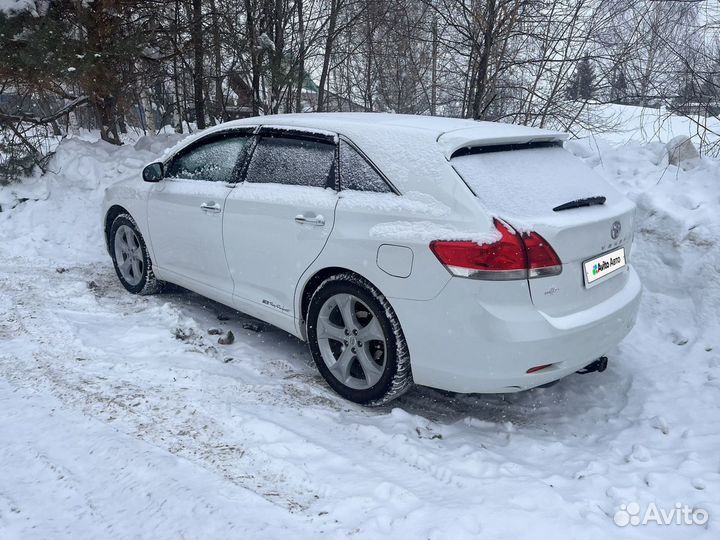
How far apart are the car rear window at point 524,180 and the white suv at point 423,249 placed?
0.04 feet

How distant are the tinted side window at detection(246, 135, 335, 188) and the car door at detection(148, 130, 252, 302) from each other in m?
0.22

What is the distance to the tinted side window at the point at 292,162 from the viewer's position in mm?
3494

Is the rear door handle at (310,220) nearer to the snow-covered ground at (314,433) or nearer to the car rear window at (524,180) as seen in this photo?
the car rear window at (524,180)

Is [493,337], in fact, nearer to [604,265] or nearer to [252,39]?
[604,265]

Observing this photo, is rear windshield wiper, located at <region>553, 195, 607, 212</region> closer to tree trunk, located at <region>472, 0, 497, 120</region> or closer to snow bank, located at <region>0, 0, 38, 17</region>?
tree trunk, located at <region>472, 0, 497, 120</region>

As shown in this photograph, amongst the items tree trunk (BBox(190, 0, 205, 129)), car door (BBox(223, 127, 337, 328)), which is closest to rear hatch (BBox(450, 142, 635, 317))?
car door (BBox(223, 127, 337, 328))

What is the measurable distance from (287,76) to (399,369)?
7526 mm

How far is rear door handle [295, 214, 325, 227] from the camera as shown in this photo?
3.33m

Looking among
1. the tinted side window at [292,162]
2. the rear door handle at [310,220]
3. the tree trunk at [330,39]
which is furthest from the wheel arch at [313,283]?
the tree trunk at [330,39]

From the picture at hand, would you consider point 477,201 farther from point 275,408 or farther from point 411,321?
point 275,408

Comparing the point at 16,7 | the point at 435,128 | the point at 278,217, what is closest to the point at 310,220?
the point at 278,217

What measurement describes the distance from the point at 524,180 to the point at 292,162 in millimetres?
1535

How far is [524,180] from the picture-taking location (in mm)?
2986

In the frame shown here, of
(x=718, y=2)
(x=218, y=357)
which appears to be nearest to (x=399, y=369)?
(x=218, y=357)
